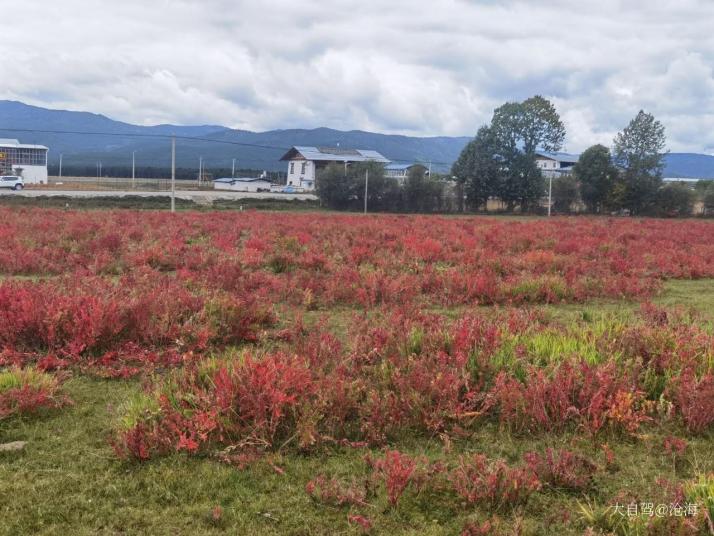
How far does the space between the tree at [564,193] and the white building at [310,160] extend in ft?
106

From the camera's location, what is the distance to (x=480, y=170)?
5216 centimetres

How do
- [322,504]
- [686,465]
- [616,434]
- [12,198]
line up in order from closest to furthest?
[322,504] → [686,465] → [616,434] → [12,198]

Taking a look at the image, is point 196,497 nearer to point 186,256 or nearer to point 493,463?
point 493,463

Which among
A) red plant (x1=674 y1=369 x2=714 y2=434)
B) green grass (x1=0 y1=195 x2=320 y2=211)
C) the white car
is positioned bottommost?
red plant (x1=674 y1=369 x2=714 y2=434)

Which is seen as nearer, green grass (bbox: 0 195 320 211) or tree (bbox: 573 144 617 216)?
green grass (bbox: 0 195 320 211)

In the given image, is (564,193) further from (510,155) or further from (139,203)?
(139,203)

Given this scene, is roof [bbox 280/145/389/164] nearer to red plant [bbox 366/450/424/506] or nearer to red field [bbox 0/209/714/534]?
red field [bbox 0/209/714/534]

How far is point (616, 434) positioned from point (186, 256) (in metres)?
9.35

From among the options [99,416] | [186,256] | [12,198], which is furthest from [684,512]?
[12,198]

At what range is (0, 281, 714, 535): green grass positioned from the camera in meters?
3.12

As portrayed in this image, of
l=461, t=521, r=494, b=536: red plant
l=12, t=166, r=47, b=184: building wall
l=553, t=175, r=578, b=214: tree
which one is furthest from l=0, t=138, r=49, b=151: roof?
l=461, t=521, r=494, b=536: red plant

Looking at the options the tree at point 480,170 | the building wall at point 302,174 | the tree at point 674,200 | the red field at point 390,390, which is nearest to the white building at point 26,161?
the building wall at point 302,174

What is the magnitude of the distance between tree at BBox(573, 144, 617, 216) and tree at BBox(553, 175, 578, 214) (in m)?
0.81

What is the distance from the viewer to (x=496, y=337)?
5453mm
